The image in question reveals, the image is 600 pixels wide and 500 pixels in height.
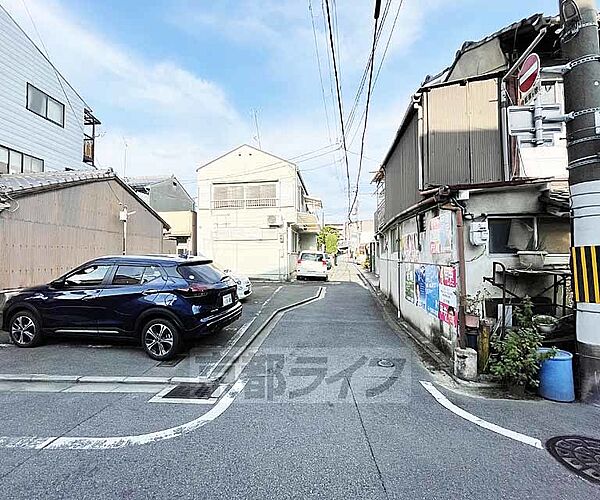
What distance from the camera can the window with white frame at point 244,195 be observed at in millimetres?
22328

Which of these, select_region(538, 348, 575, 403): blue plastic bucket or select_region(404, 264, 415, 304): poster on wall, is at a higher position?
select_region(404, 264, 415, 304): poster on wall

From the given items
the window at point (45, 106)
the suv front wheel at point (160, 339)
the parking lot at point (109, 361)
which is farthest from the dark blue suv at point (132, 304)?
the window at point (45, 106)

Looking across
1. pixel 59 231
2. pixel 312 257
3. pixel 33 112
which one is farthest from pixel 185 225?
pixel 59 231

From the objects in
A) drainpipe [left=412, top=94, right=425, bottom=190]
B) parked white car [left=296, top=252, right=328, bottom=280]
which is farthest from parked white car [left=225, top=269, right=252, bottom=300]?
parked white car [left=296, top=252, right=328, bottom=280]

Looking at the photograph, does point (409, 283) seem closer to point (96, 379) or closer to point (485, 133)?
point (485, 133)

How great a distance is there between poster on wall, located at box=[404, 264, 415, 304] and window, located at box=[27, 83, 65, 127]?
1536cm

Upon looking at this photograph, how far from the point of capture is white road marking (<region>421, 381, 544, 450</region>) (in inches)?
142

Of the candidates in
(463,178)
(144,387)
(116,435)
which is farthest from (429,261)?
(116,435)

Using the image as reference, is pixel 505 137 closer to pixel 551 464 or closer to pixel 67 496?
pixel 551 464

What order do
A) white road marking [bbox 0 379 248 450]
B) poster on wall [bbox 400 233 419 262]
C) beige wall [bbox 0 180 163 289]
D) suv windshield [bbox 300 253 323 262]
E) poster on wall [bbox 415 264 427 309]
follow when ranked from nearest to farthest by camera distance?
white road marking [bbox 0 379 248 450], poster on wall [bbox 415 264 427 309], poster on wall [bbox 400 233 419 262], beige wall [bbox 0 180 163 289], suv windshield [bbox 300 253 323 262]

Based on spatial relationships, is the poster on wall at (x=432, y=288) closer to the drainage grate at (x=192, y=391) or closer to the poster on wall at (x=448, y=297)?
the poster on wall at (x=448, y=297)

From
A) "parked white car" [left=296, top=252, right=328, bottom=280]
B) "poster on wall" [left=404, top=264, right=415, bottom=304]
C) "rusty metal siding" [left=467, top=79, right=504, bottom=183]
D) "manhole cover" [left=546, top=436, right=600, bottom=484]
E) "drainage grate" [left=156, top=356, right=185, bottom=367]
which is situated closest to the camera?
"manhole cover" [left=546, top=436, right=600, bottom=484]

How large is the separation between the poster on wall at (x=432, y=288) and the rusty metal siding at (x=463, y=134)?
1.64 m

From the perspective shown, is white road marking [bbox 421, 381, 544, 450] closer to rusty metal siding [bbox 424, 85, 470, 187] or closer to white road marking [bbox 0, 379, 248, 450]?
white road marking [bbox 0, 379, 248, 450]
